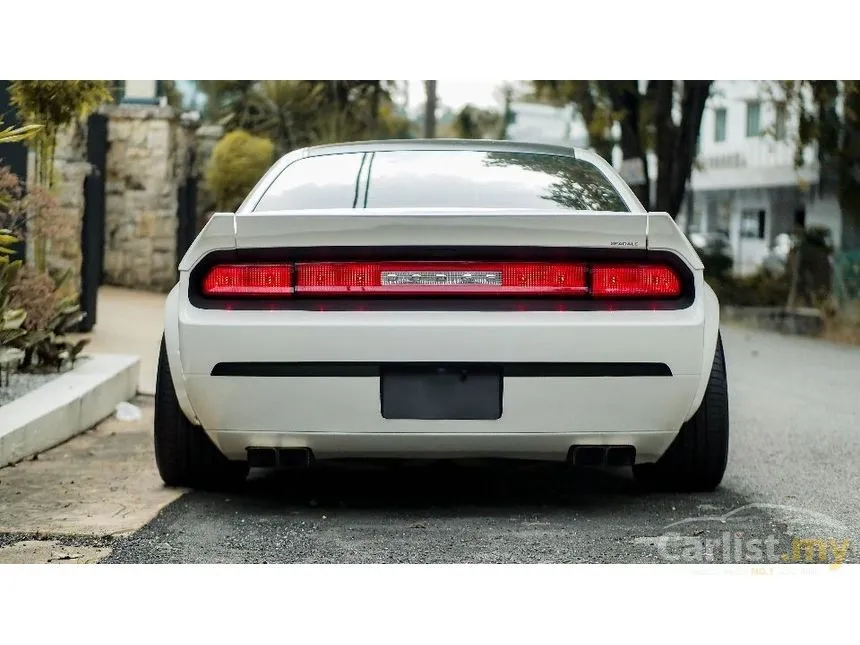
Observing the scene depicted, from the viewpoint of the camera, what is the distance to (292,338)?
4.34m

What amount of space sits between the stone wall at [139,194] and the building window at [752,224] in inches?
978

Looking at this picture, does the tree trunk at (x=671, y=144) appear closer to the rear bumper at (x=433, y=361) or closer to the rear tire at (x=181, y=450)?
the rear tire at (x=181, y=450)

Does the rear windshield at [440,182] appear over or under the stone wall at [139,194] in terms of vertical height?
over

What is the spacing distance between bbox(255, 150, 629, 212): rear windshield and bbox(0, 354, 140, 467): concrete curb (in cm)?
178

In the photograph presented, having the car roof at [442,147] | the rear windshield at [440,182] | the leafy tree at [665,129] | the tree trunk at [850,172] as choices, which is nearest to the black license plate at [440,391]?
the rear windshield at [440,182]

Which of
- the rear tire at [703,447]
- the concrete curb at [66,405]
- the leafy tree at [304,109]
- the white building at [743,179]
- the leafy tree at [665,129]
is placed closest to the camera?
the rear tire at [703,447]

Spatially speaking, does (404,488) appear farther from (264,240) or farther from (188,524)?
(264,240)

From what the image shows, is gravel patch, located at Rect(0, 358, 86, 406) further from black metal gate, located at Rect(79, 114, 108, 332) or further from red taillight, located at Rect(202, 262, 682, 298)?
black metal gate, located at Rect(79, 114, 108, 332)

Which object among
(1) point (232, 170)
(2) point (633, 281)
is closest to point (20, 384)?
(2) point (633, 281)

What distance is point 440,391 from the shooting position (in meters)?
4.38

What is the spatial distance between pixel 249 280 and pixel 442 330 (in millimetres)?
687

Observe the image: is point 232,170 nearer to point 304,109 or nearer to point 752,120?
point 304,109

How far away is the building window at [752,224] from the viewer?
38.4 m

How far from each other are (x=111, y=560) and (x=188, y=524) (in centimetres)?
57
